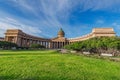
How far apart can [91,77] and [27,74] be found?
523 centimetres

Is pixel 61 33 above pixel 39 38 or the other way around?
above

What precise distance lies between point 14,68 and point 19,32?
80880mm

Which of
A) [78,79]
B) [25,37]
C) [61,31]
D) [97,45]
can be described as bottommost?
[78,79]

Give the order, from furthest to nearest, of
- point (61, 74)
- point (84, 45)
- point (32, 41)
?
point (32, 41), point (84, 45), point (61, 74)

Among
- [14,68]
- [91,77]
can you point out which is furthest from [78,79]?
[14,68]

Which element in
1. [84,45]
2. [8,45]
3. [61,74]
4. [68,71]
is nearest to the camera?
[61,74]

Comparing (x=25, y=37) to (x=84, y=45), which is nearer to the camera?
(x=84, y=45)

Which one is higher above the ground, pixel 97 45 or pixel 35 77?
pixel 97 45

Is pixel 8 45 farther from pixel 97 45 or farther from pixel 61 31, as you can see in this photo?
pixel 61 31

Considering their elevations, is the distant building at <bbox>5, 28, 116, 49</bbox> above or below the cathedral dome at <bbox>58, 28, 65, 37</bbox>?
below

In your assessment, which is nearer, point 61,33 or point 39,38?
point 39,38

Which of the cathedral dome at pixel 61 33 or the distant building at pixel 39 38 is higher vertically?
the cathedral dome at pixel 61 33

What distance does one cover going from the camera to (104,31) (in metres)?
81.6

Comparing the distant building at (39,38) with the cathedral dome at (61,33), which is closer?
the distant building at (39,38)
